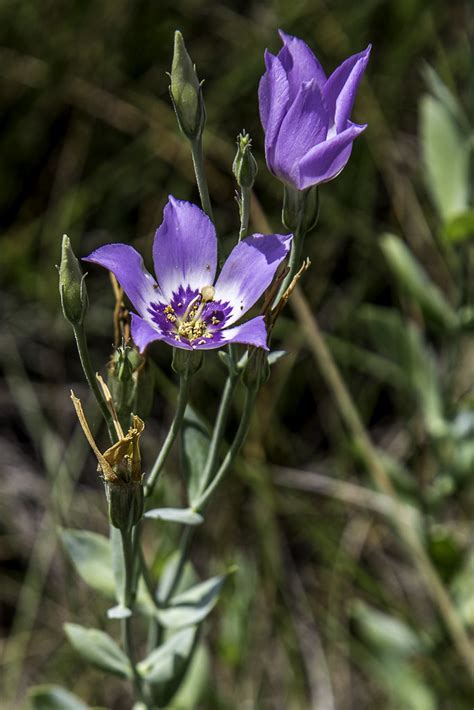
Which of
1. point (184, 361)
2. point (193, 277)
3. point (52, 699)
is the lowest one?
point (52, 699)

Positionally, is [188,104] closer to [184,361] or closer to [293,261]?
[293,261]

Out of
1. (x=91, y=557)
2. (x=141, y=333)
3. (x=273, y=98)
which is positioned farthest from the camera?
(x=91, y=557)

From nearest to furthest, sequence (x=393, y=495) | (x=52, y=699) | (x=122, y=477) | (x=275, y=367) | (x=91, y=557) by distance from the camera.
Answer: (x=122, y=477) < (x=91, y=557) < (x=52, y=699) < (x=393, y=495) < (x=275, y=367)

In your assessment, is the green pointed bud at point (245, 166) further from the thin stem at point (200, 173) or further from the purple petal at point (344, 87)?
the purple petal at point (344, 87)

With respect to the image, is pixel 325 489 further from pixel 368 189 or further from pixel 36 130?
pixel 36 130

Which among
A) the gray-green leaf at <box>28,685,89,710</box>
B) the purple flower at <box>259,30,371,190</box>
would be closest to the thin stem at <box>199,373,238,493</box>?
the purple flower at <box>259,30,371,190</box>

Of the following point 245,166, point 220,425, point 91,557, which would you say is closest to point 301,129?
point 245,166

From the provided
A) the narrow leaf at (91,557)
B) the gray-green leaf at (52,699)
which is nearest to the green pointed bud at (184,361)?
the narrow leaf at (91,557)
